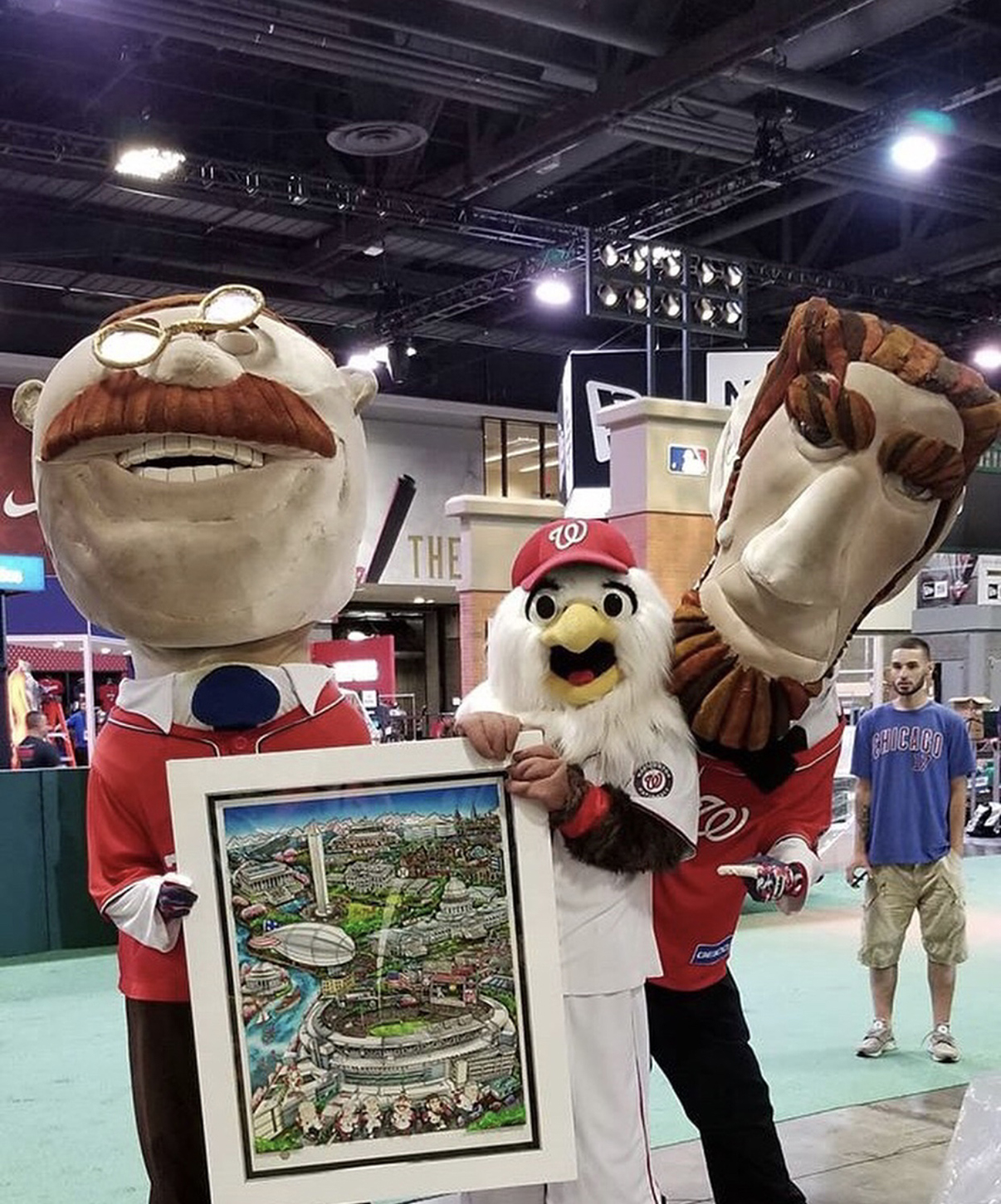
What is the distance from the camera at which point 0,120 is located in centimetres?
804

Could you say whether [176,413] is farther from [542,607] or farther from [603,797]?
[603,797]

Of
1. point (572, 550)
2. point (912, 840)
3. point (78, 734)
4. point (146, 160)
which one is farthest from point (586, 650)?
point (78, 734)

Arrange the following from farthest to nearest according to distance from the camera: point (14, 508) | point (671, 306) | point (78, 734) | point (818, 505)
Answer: point (14, 508)
point (78, 734)
point (671, 306)
point (818, 505)

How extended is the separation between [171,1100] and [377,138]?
25.1 ft

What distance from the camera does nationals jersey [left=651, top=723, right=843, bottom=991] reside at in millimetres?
2355

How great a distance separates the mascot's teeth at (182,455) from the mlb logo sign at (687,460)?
3004 millimetres

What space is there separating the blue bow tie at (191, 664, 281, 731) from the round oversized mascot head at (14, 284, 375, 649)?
0.09m

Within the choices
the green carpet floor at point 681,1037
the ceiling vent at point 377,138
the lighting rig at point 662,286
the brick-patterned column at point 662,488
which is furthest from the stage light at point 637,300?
the green carpet floor at point 681,1037

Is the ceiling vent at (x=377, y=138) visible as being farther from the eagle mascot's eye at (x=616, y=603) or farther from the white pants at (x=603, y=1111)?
the white pants at (x=603, y=1111)

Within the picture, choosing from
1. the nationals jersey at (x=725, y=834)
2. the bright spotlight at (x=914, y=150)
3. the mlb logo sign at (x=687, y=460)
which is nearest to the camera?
the nationals jersey at (x=725, y=834)

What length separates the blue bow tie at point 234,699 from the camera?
6.83 feet

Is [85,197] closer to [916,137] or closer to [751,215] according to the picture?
[751,215]

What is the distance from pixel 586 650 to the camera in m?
2.14

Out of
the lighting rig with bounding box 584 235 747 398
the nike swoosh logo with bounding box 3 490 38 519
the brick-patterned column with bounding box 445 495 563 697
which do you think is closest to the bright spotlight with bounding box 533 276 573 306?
the lighting rig with bounding box 584 235 747 398
